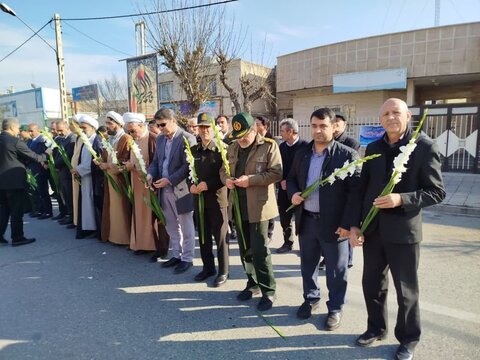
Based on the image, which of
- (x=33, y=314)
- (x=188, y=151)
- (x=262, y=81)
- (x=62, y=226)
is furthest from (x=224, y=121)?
(x=262, y=81)

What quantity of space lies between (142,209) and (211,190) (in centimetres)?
155

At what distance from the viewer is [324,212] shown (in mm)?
2863

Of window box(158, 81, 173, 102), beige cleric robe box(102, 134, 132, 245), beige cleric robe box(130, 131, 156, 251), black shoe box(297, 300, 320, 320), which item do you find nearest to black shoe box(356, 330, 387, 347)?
black shoe box(297, 300, 320, 320)

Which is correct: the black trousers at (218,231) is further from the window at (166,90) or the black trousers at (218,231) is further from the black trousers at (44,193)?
the window at (166,90)

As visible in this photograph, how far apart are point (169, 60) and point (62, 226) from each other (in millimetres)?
7709

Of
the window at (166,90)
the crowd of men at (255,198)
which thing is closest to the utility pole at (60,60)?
the window at (166,90)

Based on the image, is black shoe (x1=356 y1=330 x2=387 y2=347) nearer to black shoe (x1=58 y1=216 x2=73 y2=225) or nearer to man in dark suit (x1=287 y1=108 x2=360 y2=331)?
man in dark suit (x1=287 y1=108 x2=360 y2=331)

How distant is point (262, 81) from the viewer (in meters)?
18.9

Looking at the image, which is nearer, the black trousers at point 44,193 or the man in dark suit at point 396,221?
the man in dark suit at point 396,221

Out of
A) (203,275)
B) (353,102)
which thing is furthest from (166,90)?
(203,275)

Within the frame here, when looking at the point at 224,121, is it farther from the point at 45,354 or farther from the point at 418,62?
the point at 418,62

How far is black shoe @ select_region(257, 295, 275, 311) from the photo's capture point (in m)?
3.27

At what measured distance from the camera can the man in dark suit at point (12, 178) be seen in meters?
5.27

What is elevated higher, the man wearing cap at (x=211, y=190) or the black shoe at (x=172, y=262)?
the man wearing cap at (x=211, y=190)
